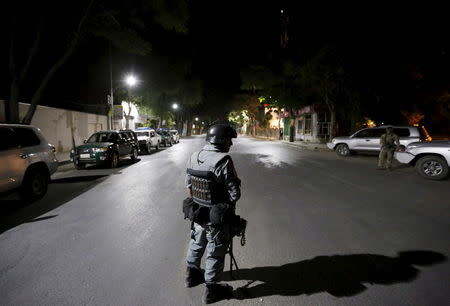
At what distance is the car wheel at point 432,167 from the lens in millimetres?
9391

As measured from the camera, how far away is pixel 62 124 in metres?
19.2

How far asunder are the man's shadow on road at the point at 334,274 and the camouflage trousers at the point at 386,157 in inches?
341

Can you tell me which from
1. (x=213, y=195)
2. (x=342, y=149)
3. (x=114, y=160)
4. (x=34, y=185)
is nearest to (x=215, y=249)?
(x=213, y=195)

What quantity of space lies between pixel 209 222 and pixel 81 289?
1651 millimetres

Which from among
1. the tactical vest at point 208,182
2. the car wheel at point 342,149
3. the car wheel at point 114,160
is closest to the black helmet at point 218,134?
the tactical vest at point 208,182

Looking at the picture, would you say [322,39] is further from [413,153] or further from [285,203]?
[285,203]

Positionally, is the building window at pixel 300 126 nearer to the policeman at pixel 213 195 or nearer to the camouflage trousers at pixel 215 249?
the policeman at pixel 213 195

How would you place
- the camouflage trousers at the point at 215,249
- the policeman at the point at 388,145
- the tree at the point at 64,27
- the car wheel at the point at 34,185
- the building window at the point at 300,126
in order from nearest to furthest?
the camouflage trousers at the point at 215,249 < the car wheel at the point at 34,185 < the policeman at the point at 388,145 < the tree at the point at 64,27 < the building window at the point at 300,126

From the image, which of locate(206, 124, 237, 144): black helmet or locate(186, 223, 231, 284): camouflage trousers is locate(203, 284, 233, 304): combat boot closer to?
locate(186, 223, 231, 284): camouflage trousers

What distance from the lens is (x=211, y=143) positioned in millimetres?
2881

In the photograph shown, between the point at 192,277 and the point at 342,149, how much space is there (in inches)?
669

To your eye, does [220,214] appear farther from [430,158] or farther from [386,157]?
[386,157]

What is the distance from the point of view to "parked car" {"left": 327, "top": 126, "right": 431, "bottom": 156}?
49.9 ft

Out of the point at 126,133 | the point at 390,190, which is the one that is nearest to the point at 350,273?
the point at 390,190
